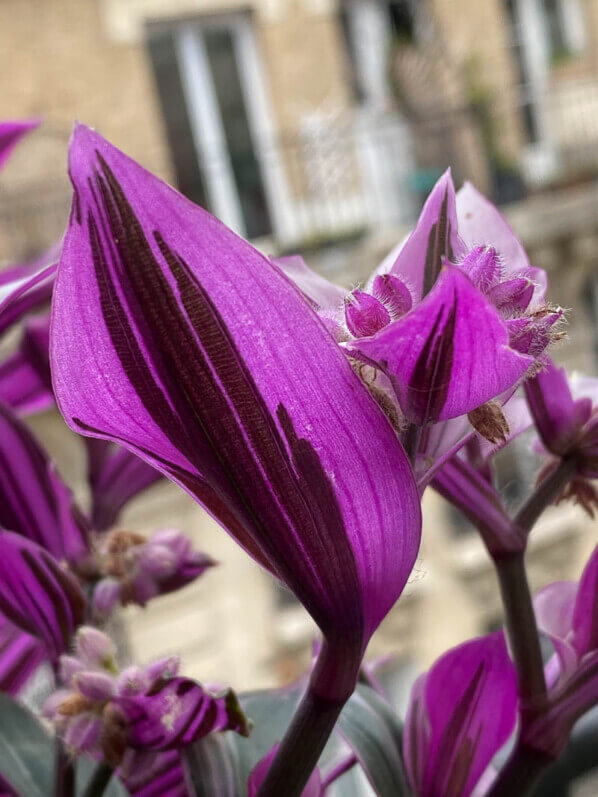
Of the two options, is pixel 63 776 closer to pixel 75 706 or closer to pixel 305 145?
pixel 75 706

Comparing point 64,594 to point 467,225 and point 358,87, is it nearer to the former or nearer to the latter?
point 467,225

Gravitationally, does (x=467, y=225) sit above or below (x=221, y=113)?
below

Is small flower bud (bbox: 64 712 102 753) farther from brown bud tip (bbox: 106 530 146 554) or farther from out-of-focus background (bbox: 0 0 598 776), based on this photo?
out-of-focus background (bbox: 0 0 598 776)

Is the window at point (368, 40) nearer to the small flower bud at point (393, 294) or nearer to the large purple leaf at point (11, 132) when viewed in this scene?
the large purple leaf at point (11, 132)

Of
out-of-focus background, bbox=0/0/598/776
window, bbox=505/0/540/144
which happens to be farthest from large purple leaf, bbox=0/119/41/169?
window, bbox=505/0/540/144

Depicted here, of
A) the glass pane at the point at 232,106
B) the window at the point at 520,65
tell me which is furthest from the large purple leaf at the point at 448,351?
the window at the point at 520,65

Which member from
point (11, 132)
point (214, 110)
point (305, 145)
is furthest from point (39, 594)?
point (214, 110)

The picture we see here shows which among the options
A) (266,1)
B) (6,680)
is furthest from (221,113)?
(6,680)
